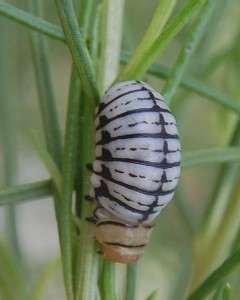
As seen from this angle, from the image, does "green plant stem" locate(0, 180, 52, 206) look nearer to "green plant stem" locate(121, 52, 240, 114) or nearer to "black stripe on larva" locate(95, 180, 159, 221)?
"black stripe on larva" locate(95, 180, 159, 221)

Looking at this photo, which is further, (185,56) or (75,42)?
(185,56)

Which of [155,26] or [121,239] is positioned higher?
[155,26]

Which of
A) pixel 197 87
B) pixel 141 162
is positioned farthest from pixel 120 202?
pixel 197 87

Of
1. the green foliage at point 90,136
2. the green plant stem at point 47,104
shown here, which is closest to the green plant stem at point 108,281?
the green foliage at point 90,136

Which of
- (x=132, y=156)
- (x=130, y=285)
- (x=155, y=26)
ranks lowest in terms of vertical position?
(x=130, y=285)

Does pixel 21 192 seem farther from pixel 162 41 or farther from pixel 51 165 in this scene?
pixel 162 41
